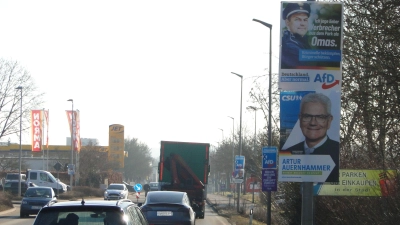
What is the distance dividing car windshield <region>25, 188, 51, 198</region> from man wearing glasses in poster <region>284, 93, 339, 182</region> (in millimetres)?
22223

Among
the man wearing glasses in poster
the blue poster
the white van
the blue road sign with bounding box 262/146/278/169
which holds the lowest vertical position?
the white van

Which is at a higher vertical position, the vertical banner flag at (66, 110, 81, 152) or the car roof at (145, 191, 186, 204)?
the vertical banner flag at (66, 110, 81, 152)

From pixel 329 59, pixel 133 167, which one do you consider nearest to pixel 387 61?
pixel 329 59

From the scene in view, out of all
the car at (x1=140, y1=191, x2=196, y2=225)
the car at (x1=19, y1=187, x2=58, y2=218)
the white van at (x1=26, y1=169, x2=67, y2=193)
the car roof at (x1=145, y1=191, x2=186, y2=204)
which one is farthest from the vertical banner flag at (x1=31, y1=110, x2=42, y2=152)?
the car at (x1=140, y1=191, x2=196, y2=225)

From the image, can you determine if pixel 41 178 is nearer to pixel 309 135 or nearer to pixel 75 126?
pixel 75 126

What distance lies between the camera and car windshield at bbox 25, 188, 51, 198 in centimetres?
3251

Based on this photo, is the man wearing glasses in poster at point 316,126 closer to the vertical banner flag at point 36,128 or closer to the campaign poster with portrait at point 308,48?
the campaign poster with portrait at point 308,48

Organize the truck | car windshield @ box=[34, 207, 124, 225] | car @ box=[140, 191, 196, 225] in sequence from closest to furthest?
car windshield @ box=[34, 207, 124, 225] → car @ box=[140, 191, 196, 225] → the truck

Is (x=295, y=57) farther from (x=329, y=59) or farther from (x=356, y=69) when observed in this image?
(x=356, y=69)

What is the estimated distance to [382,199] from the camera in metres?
14.0

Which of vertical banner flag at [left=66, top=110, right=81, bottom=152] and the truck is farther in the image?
vertical banner flag at [left=66, top=110, right=81, bottom=152]

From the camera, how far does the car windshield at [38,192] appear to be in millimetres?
32506

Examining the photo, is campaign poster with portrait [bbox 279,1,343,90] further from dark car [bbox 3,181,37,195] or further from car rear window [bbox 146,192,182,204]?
dark car [bbox 3,181,37,195]

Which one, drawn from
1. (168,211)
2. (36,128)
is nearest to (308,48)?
(168,211)
